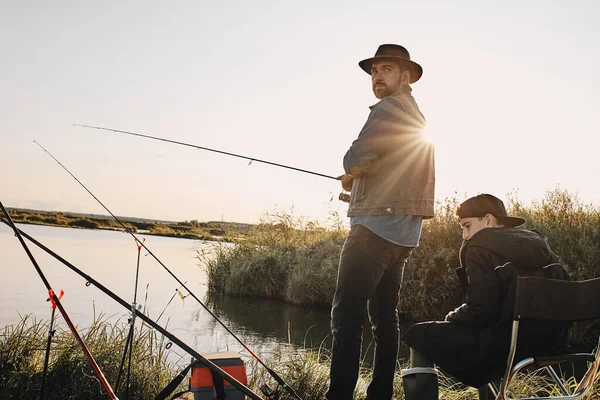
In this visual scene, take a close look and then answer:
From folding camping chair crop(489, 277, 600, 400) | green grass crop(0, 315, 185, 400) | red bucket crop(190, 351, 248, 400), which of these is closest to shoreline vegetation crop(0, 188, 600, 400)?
green grass crop(0, 315, 185, 400)

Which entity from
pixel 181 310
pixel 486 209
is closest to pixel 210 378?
pixel 486 209

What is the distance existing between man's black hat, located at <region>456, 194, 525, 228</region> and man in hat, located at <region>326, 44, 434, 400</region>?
0.52ft

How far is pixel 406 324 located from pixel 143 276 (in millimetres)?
6110

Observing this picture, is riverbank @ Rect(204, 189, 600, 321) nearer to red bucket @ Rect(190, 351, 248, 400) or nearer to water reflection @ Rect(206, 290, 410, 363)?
water reflection @ Rect(206, 290, 410, 363)

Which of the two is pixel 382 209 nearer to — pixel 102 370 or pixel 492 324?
pixel 492 324

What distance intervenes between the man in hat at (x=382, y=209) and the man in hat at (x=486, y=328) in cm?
28

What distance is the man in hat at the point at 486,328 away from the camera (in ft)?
7.06

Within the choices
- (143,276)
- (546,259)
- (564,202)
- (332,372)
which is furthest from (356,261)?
(143,276)

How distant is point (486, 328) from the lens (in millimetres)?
2191

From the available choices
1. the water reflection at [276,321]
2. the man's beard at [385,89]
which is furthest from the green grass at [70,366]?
the water reflection at [276,321]

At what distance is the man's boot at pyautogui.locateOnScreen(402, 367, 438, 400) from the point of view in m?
2.21

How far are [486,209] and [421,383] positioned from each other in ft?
2.55

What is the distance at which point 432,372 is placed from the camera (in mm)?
2236

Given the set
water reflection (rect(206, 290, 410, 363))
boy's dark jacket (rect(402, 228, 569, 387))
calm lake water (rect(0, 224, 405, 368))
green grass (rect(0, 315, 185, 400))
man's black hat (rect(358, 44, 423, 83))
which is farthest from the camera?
water reflection (rect(206, 290, 410, 363))
